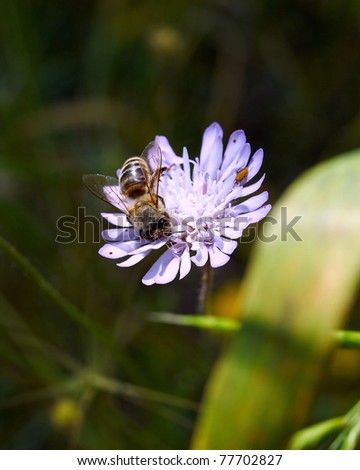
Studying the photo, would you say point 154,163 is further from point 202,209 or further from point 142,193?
point 202,209

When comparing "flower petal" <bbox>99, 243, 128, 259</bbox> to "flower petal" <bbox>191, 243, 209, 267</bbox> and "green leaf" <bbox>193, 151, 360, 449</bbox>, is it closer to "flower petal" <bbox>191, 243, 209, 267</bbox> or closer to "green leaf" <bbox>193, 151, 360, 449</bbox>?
"flower petal" <bbox>191, 243, 209, 267</bbox>

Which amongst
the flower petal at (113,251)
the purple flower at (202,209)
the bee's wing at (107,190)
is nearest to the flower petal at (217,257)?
the purple flower at (202,209)

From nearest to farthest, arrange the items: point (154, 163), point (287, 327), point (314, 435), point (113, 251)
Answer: point (287, 327)
point (314, 435)
point (113, 251)
point (154, 163)

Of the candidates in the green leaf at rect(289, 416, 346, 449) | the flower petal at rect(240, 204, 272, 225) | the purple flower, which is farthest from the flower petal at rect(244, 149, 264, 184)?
the green leaf at rect(289, 416, 346, 449)

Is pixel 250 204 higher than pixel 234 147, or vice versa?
pixel 234 147

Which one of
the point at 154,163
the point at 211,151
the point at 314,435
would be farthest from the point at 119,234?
the point at 314,435

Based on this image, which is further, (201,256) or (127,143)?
(127,143)
